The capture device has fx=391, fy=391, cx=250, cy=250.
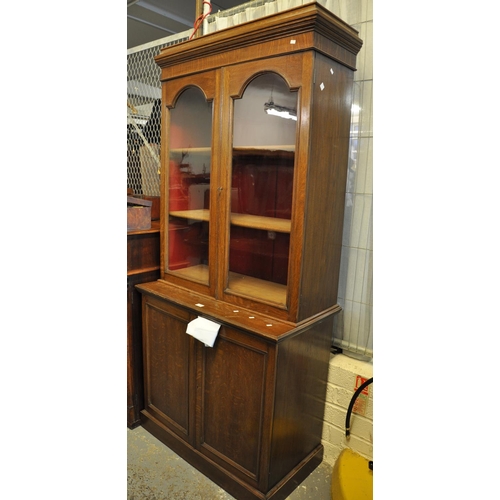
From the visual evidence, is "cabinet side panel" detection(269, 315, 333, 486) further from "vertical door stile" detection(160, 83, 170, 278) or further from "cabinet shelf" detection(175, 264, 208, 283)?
"vertical door stile" detection(160, 83, 170, 278)

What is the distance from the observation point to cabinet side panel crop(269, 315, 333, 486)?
1.53 m

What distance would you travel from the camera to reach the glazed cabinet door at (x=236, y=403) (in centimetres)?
152

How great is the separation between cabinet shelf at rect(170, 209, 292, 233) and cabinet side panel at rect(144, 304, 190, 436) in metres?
0.48

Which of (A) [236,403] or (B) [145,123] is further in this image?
(B) [145,123]

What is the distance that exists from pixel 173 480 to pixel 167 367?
19.3 inches

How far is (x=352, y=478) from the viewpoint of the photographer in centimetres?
150

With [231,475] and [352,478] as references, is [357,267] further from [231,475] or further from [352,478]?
[231,475]

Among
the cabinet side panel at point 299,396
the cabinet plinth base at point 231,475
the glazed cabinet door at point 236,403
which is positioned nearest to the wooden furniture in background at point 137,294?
the cabinet plinth base at point 231,475

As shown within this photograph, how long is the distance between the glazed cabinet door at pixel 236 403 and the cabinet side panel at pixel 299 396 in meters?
0.05

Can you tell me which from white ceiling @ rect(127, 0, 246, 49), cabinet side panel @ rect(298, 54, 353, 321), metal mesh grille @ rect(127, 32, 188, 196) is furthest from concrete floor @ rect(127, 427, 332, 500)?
white ceiling @ rect(127, 0, 246, 49)

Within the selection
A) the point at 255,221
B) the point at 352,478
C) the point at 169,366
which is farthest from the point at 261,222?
the point at 352,478

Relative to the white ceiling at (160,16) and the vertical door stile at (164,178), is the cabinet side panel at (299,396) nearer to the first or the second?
the vertical door stile at (164,178)
